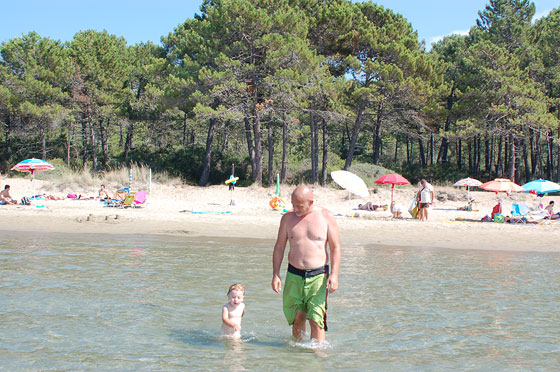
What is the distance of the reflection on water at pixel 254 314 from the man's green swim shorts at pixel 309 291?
20.7 inches

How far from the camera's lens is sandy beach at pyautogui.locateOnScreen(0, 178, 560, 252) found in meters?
15.0

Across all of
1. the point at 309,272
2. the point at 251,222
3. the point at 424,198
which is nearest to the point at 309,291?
the point at 309,272

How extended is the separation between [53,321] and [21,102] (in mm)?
27752

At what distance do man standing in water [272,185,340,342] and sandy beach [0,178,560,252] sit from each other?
934 cm

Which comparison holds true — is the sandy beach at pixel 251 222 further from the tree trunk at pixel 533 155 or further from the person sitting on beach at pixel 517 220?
the tree trunk at pixel 533 155

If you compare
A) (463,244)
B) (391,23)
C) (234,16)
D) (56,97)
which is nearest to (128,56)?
(56,97)

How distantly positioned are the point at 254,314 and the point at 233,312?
1227mm

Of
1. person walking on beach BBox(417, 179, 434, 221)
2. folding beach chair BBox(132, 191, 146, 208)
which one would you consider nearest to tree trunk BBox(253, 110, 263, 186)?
folding beach chair BBox(132, 191, 146, 208)

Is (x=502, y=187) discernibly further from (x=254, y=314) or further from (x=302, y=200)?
(x=302, y=200)

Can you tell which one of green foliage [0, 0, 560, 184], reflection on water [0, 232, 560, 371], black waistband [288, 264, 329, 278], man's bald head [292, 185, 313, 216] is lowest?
reflection on water [0, 232, 560, 371]

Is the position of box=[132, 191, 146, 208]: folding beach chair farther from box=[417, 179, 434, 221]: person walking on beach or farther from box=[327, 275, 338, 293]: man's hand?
box=[327, 275, 338, 293]: man's hand

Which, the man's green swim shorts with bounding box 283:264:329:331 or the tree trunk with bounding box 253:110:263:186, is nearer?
the man's green swim shorts with bounding box 283:264:329:331

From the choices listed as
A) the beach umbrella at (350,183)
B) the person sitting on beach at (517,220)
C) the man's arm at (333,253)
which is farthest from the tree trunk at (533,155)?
the man's arm at (333,253)

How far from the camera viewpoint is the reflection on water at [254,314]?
17.7 feet
